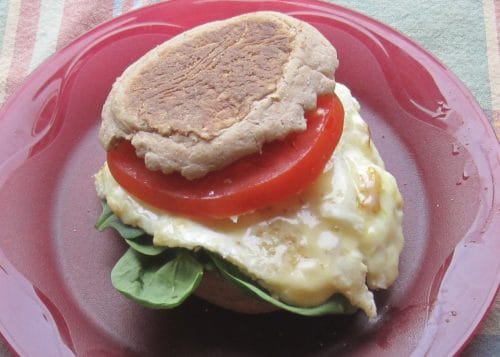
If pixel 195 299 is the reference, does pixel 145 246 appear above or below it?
above

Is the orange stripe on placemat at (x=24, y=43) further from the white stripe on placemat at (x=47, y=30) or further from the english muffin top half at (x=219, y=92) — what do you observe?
the english muffin top half at (x=219, y=92)

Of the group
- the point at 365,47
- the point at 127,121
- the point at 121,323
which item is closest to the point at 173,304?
the point at 121,323

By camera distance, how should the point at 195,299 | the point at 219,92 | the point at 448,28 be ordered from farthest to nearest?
the point at 448,28
the point at 195,299
the point at 219,92

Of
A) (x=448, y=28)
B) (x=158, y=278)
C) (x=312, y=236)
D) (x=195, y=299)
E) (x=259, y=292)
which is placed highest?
(x=448, y=28)

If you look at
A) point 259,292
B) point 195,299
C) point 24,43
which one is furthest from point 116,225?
point 24,43

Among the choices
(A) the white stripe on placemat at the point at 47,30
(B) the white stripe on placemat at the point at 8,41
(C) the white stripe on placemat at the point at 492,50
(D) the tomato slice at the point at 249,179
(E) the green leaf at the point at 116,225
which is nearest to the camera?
(D) the tomato slice at the point at 249,179

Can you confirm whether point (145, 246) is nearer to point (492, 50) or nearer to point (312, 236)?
point (312, 236)

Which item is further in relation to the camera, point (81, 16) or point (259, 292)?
point (81, 16)

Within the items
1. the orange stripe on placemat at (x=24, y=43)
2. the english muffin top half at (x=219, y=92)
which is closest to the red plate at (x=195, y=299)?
the orange stripe on placemat at (x=24, y=43)

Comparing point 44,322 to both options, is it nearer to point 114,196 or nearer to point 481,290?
point 114,196
